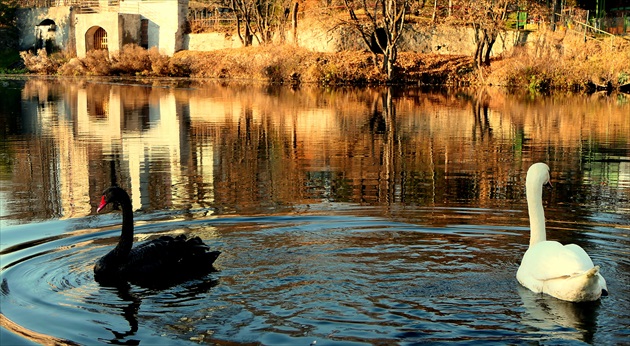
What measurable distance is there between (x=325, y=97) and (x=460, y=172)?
29.2 meters

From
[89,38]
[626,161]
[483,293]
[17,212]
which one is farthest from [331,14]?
[483,293]

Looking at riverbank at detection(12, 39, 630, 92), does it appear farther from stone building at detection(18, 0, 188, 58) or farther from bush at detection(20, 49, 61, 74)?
stone building at detection(18, 0, 188, 58)

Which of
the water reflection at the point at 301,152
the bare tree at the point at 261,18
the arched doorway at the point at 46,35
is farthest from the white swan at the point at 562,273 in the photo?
the arched doorway at the point at 46,35

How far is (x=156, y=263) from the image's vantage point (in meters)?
10.4

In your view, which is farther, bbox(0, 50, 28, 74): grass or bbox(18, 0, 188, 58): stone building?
bbox(18, 0, 188, 58): stone building

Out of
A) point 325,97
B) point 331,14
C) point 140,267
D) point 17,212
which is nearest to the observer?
point 140,267

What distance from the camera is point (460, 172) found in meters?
19.4

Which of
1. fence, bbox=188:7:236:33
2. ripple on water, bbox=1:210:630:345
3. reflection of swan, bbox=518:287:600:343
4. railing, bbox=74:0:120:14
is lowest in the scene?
reflection of swan, bbox=518:287:600:343

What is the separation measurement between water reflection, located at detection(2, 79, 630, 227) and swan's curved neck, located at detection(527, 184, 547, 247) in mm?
4168

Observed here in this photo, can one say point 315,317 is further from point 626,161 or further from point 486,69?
point 486,69

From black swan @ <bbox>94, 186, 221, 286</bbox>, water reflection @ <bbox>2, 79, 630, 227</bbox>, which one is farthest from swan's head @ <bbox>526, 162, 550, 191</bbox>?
water reflection @ <bbox>2, 79, 630, 227</bbox>

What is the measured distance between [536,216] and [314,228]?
356 cm

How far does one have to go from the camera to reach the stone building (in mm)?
86500

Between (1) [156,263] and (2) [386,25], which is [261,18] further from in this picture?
(1) [156,263]
